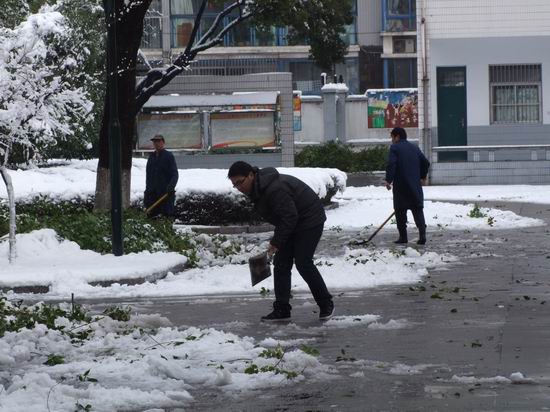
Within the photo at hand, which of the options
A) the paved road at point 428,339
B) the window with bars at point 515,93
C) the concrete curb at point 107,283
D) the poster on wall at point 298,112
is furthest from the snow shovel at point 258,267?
the poster on wall at point 298,112

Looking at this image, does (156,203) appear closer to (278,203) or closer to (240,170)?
(278,203)

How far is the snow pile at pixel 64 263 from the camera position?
16.6 meters

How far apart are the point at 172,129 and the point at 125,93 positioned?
1217cm

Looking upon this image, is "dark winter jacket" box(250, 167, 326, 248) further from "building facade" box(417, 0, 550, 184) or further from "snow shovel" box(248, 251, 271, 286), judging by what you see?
"building facade" box(417, 0, 550, 184)

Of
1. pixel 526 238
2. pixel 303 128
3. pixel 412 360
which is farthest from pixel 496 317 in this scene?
pixel 303 128

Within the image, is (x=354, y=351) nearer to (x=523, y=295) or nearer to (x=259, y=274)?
(x=259, y=274)

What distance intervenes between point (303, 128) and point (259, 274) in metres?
39.9

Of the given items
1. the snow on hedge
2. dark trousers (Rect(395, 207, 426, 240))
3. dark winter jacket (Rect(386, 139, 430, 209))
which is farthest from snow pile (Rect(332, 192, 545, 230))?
dark winter jacket (Rect(386, 139, 430, 209))

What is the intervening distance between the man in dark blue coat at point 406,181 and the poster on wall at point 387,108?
106ft

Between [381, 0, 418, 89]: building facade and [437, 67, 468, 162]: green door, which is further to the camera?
[381, 0, 418, 89]: building facade

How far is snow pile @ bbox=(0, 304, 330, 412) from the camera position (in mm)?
8648

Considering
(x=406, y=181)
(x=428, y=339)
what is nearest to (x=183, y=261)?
(x=406, y=181)

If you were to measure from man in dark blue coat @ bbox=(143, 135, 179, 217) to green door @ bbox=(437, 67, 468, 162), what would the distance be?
63.8 ft

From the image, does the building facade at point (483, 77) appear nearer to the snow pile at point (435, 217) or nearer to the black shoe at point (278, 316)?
the snow pile at point (435, 217)
